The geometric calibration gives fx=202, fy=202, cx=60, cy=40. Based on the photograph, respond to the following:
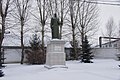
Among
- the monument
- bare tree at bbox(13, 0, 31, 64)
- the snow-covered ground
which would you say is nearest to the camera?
the snow-covered ground

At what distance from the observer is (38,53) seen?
22.6 m

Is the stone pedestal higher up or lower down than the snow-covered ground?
higher up

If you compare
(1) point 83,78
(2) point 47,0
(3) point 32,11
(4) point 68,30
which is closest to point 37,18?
(3) point 32,11

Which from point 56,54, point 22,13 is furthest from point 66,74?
point 22,13

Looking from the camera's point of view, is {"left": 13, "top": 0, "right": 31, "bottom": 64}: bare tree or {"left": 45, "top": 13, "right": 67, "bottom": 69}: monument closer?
{"left": 45, "top": 13, "right": 67, "bottom": 69}: monument

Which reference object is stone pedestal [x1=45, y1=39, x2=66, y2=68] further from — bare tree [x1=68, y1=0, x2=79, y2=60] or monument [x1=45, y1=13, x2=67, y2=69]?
bare tree [x1=68, y1=0, x2=79, y2=60]

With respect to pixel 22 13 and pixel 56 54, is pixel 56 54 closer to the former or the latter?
pixel 56 54

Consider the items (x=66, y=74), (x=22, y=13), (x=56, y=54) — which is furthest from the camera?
(x=22, y=13)

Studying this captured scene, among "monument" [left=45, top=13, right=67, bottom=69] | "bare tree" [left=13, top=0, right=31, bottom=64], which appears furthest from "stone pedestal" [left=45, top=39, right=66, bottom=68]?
"bare tree" [left=13, top=0, right=31, bottom=64]

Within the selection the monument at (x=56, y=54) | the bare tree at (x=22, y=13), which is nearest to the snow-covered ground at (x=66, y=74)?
the monument at (x=56, y=54)

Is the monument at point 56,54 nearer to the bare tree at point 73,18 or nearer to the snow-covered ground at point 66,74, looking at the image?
the snow-covered ground at point 66,74

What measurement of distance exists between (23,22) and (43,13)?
10.1 ft

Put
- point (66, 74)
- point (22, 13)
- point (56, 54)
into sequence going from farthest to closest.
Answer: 1. point (22, 13)
2. point (56, 54)
3. point (66, 74)

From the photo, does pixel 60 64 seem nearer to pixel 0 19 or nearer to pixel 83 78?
pixel 83 78
